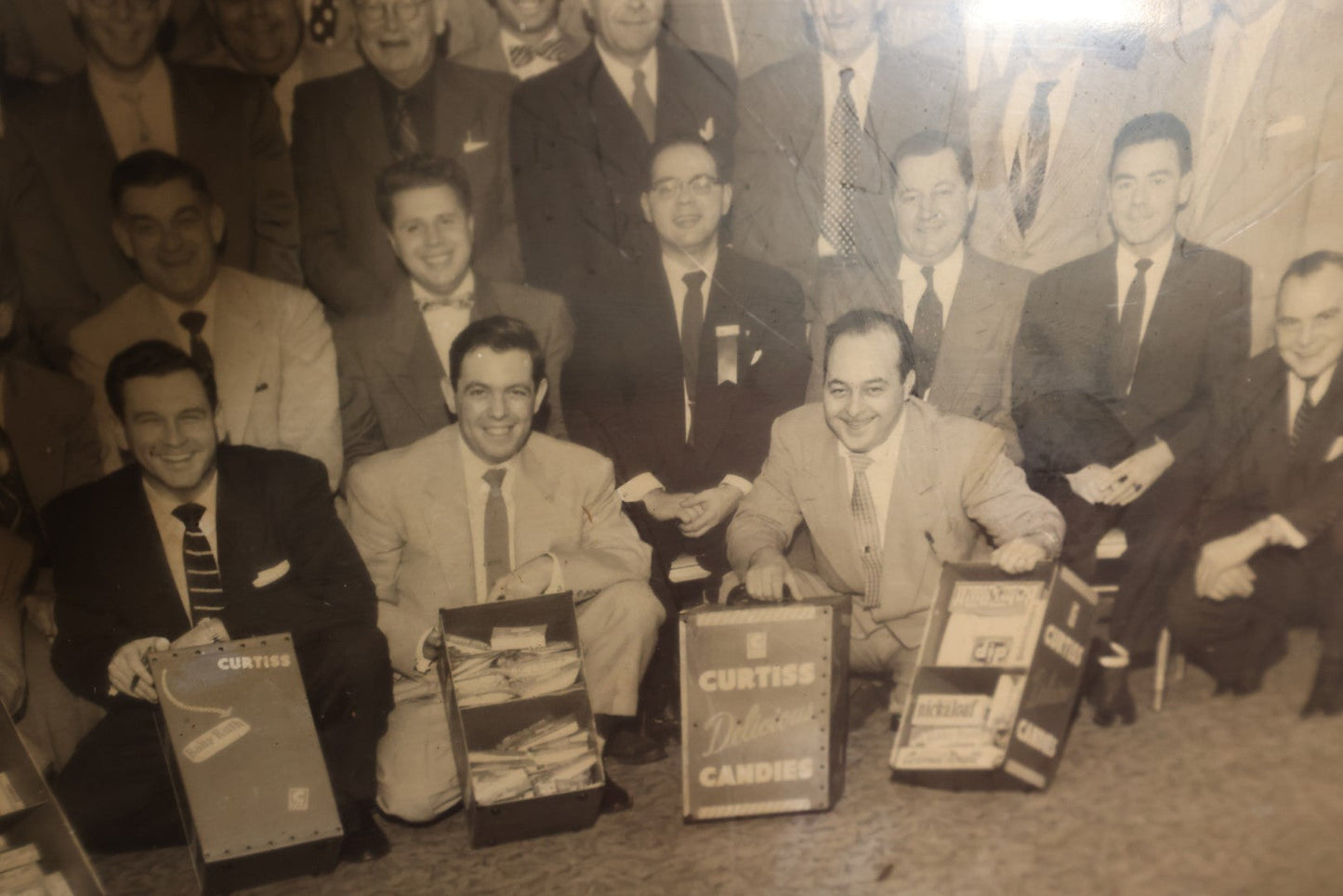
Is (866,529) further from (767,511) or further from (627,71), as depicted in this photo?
(627,71)

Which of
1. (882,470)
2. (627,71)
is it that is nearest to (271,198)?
(627,71)

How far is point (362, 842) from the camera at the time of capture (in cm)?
253

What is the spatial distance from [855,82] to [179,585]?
1.93 metres

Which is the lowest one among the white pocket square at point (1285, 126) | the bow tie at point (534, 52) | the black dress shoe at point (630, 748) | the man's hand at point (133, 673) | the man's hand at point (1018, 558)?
the black dress shoe at point (630, 748)

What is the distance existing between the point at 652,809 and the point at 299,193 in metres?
1.67

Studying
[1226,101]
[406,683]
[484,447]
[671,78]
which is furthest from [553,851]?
[1226,101]

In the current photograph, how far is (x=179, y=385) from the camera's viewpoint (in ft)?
7.91

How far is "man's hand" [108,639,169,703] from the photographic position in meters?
2.43

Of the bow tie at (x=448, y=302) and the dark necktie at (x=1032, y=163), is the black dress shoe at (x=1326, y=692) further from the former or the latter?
the bow tie at (x=448, y=302)

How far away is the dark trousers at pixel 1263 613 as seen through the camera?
8.60ft

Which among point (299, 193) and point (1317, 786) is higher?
point (299, 193)

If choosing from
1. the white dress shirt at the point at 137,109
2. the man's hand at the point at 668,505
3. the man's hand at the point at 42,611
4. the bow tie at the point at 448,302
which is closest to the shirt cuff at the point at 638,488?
the man's hand at the point at 668,505

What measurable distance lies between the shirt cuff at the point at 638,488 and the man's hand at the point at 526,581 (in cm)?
24

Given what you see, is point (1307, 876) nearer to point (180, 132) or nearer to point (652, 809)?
point (652, 809)
